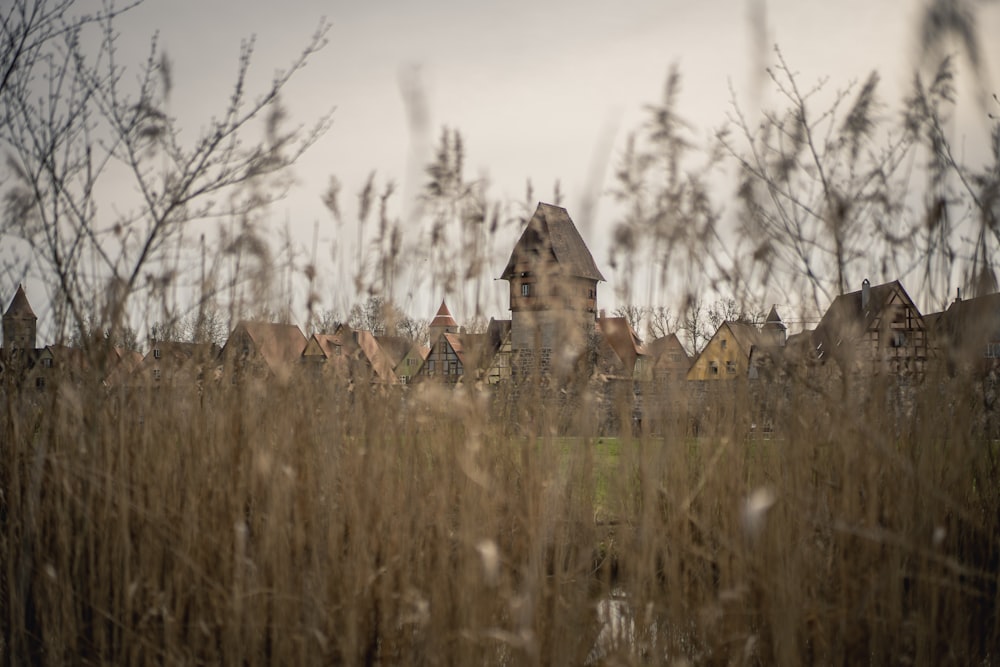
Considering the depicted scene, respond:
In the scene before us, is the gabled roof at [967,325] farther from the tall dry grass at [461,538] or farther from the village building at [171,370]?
the village building at [171,370]

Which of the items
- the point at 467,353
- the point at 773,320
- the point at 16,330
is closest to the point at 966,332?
the point at 773,320

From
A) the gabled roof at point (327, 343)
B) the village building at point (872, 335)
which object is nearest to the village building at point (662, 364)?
the village building at point (872, 335)

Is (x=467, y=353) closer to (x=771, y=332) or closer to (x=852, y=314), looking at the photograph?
(x=771, y=332)

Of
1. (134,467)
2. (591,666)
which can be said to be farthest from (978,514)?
(134,467)

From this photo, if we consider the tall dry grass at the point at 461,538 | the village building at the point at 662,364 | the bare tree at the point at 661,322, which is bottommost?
the tall dry grass at the point at 461,538

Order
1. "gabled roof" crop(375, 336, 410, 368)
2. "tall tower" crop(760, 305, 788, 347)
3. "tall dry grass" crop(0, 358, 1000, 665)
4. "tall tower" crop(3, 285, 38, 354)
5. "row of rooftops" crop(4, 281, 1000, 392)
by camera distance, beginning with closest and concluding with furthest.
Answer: "tall dry grass" crop(0, 358, 1000, 665), "row of rooftops" crop(4, 281, 1000, 392), "tall tower" crop(760, 305, 788, 347), "gabled roof" crop(375, 336, 410, 368), "tall tower" crop(3, 285, 38, 354)

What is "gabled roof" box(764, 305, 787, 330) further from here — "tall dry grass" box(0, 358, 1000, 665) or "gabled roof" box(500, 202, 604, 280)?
"gabled roof" box(500, 202, 604, 280)

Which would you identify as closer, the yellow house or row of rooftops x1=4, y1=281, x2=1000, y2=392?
row of rooftops x1=4, y1=281, x2=1000, y2=392

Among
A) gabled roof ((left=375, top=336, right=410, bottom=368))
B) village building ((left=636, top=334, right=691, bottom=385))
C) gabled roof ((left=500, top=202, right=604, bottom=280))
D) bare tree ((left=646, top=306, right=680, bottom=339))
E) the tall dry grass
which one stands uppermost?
gabled roof ((left=500, top=202, right=604, bottom=280))

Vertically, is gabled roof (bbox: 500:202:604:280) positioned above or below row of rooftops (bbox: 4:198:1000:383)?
above

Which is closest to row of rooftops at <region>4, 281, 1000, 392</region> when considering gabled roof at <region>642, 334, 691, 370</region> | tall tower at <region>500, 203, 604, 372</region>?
gabled roof at <region>642, 334, 691, 370</region>

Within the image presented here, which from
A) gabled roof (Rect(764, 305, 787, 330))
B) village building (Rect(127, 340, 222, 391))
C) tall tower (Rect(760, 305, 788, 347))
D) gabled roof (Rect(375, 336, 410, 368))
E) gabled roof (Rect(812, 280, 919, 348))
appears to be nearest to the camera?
gabled roof (Rect(812, 280, 919, 348))

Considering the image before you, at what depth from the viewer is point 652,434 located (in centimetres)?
223

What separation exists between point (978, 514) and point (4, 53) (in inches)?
145
